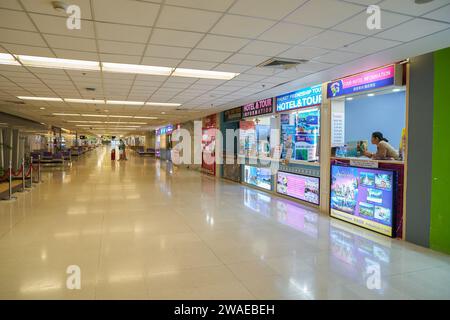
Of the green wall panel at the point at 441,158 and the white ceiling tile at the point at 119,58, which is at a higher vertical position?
the white ceiling tile at the point at 119,58

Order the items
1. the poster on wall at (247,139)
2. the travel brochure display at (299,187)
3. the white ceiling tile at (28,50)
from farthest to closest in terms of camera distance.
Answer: the poster on wall at (247,139) < the travel brochure display at (299,187) < the white ceiling tile at (28,50)

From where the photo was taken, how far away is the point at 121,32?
3.65 meters

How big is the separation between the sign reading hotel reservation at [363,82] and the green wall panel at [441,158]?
0.71m

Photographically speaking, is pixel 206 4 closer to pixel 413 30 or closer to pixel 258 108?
pixel 413 30

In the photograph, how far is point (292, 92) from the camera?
7766 mm

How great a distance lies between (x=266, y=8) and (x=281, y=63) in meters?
2.10

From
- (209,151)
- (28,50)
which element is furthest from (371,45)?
(209,151)

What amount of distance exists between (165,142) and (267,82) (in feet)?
60.6

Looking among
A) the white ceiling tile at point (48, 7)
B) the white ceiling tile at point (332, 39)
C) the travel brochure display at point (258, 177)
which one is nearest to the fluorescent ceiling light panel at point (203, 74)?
the white ceiling tile at point (332, 39)

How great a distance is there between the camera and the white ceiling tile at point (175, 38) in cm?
366

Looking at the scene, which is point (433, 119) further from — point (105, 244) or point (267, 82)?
point (105, 244)

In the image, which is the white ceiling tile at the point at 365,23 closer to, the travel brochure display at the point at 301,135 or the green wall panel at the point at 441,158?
the green wall panel at the point at 441,158

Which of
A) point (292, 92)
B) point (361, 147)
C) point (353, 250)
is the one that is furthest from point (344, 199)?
point (292, 92)

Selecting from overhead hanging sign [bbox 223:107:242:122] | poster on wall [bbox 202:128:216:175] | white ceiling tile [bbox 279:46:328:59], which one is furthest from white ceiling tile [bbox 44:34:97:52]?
poster on wall [bbox 202:128:216:175]
